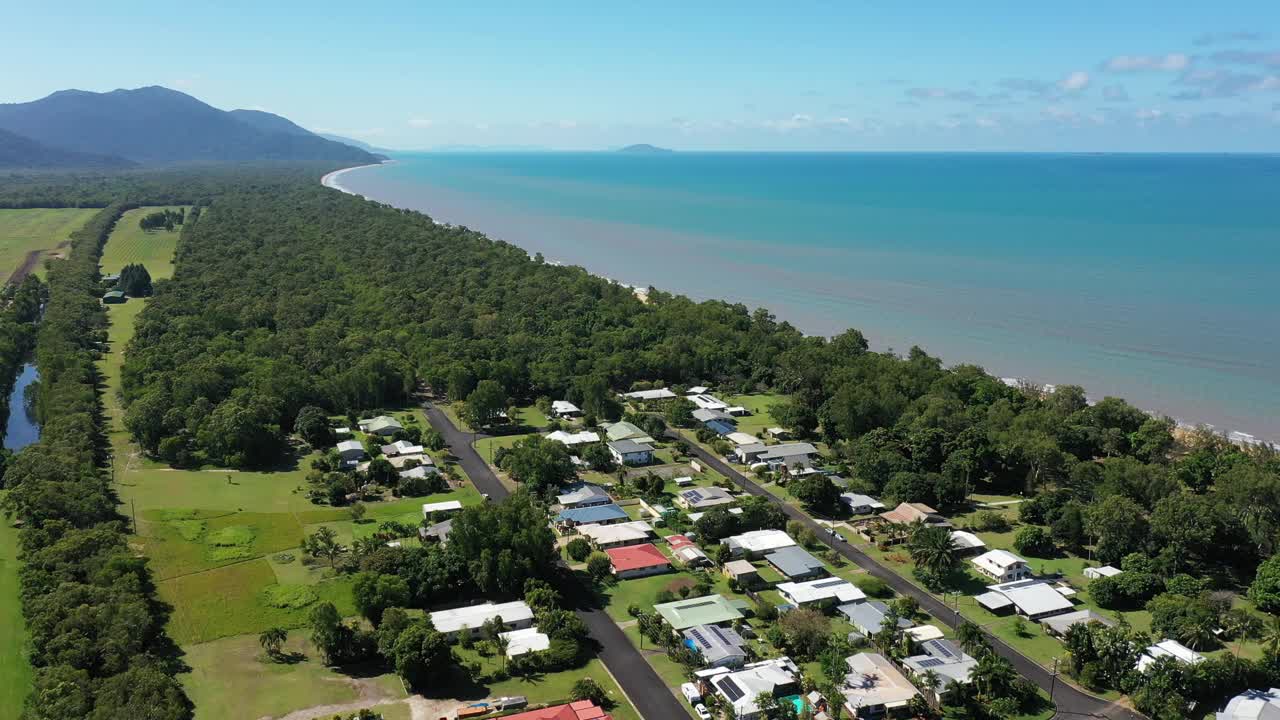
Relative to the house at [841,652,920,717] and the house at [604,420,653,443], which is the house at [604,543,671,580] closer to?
the house at [841,652,920,717]

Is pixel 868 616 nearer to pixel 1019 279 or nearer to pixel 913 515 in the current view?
pixel 913 515

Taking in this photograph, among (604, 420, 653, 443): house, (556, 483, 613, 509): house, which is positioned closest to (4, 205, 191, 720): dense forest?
(556, 483, 613, 509): house

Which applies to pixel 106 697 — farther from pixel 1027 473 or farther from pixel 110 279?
pixel 110 279

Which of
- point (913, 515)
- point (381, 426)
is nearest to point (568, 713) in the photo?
point (913, 515)

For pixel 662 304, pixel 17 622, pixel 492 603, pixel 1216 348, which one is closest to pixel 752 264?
pixel 662 304

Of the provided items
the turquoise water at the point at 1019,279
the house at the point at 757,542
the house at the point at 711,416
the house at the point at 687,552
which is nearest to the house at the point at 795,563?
the house at the point at 757,542

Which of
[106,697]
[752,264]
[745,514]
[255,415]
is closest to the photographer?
[106,697]
